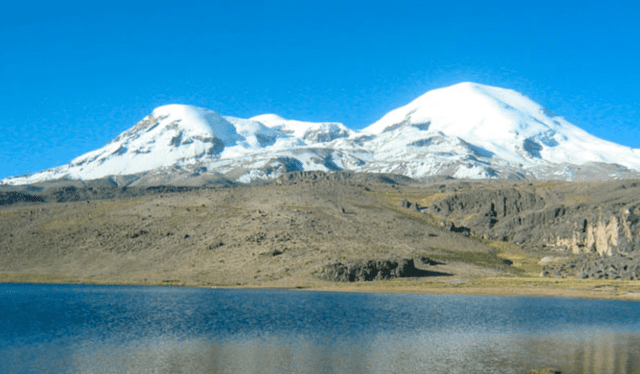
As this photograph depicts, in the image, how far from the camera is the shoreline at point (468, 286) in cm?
10994

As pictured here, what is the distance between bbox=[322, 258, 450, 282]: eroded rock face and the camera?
128m

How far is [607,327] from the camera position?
7081 centimetres

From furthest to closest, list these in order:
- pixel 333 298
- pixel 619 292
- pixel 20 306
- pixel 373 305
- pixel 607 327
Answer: pixel 619 292, pixel 333 298, pixel 373 305, pixel 20 306, pixel 607 327

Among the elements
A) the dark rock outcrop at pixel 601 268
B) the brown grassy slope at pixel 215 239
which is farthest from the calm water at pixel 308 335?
the brown grassy slope at pixel 215 239

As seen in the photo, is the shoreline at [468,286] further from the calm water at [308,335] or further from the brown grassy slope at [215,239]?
the calm water at [308,335]

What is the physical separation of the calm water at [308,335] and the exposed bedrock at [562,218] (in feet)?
199

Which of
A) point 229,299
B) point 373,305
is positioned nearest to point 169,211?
point 229,299

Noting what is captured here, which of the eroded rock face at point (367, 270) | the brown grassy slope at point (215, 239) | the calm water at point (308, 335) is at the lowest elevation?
the calm water at point (308, 335)

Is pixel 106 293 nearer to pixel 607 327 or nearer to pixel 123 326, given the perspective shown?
pixel 123 326

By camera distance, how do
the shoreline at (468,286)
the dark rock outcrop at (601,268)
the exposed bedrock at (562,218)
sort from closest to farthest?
the shoreline at (468,286)
the dark rock outcrop at (601,268)
the exposed bedrock at (562,218)

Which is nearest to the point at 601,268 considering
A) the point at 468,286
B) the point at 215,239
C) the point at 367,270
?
the point at 468,286

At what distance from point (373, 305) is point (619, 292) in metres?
44.7

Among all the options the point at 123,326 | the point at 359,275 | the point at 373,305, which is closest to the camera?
the point at 123,326

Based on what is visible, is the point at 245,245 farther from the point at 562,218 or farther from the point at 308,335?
the point at 308,335
